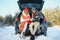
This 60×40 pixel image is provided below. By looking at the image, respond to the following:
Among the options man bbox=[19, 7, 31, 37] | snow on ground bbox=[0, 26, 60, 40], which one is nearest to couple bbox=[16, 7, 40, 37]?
man bbox=[19, 7, 31, 37]

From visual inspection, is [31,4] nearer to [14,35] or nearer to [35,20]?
[35,20]

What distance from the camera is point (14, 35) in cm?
187

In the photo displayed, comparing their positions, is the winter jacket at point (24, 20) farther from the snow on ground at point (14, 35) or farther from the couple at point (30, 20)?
the snow on ground at point (14, 35)

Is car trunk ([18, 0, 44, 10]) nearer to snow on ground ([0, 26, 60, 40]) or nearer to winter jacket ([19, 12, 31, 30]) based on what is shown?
winter jacket ([19, 12, 31, 30])

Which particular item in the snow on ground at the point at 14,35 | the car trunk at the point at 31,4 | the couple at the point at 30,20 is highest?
the car trunk at the point at 31,4

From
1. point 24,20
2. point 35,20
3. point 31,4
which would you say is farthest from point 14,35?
point 31,4

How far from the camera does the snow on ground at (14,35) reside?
1862 millimetres

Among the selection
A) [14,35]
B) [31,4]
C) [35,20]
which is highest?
[31,4]

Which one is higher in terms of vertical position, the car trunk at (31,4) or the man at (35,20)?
the car trunk at (31,4)

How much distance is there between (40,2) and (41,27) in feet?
1.10

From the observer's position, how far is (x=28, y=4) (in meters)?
1.90

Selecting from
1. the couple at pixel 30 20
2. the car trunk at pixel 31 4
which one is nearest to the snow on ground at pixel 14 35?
the couple at pixel 30 20

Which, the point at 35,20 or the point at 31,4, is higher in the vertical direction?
the point at 31,4

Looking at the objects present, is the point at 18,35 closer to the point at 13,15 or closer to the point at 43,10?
the point at 13,15
